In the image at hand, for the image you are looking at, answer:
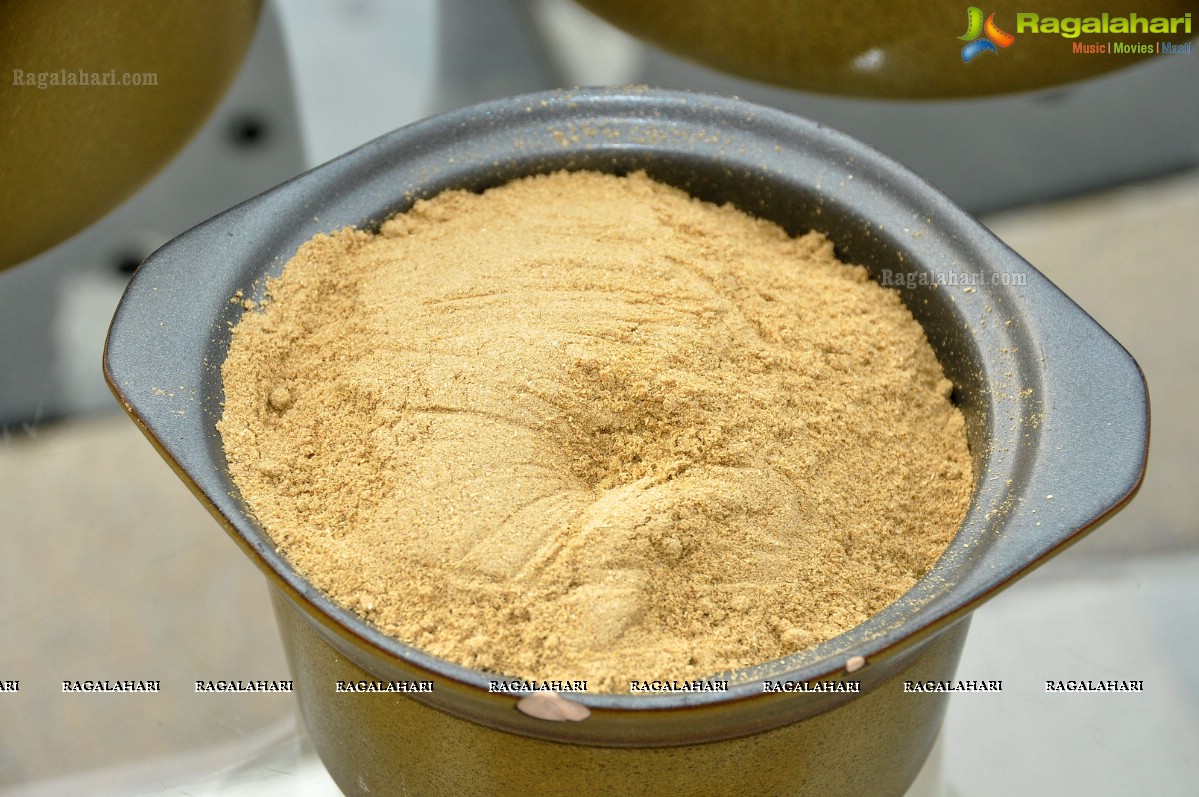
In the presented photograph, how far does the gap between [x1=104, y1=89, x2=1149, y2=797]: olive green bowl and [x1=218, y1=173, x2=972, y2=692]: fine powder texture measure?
2 centimetres

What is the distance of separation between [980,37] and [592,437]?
0.42 m

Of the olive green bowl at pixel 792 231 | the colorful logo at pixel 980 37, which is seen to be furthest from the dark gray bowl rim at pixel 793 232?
the colorful logo at pixel 980 37

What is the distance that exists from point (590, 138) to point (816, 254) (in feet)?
0.43

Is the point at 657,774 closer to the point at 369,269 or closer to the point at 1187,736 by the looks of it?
the point at 369,269

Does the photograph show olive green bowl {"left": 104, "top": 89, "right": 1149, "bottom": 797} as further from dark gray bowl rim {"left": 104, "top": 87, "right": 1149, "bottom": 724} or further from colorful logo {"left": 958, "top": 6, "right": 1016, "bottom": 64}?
colorful logo {"left": 958, "top": 6, "right": 1016, "bottom": 64}

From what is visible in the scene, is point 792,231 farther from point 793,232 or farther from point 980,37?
point 980,37

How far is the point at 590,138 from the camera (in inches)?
24.9

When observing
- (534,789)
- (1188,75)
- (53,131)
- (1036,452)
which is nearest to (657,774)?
(534,789)

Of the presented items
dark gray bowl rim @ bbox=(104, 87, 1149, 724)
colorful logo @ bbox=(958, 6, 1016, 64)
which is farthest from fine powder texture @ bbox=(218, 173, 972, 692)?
colorful logo @ bbox=(958, 6, 1016, 64)

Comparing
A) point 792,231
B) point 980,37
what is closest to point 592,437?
point 792,231

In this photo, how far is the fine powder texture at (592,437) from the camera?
46 cm

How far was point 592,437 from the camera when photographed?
0.50 m

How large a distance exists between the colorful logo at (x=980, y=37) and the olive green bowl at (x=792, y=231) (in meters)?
0.20

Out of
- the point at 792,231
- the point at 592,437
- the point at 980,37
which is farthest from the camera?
the point at 980,37
